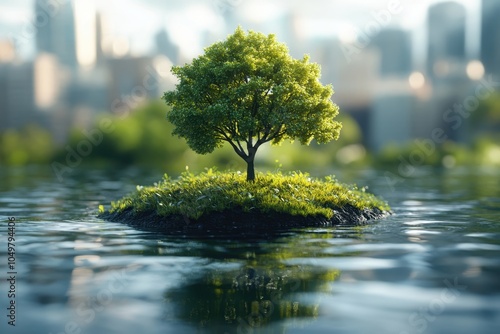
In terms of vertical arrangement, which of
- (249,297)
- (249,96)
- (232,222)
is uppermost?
(249,96)

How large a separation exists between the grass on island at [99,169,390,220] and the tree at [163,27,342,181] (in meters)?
1.26

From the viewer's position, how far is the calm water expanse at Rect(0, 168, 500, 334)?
12.1 metres

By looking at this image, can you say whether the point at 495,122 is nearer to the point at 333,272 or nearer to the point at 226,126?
the point at 226,126

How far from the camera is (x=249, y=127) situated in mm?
26547

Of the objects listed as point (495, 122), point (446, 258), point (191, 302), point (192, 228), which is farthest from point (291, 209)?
point (495, 122)

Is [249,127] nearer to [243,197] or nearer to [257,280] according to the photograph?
[243,197]

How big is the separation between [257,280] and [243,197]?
1065 centimetres

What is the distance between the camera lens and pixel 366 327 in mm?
11719

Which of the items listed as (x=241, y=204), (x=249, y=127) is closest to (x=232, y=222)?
(x=241, y=204)

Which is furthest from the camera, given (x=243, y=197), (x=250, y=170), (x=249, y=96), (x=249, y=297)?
(x=250, y=170)

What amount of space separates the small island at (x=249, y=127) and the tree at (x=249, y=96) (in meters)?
0.04

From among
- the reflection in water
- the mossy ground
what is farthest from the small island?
the reflection in water

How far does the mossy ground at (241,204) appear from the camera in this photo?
25.2 m

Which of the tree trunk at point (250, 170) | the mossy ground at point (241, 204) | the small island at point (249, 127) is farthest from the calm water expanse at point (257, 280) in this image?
the tree trunk at point (250, 170)
